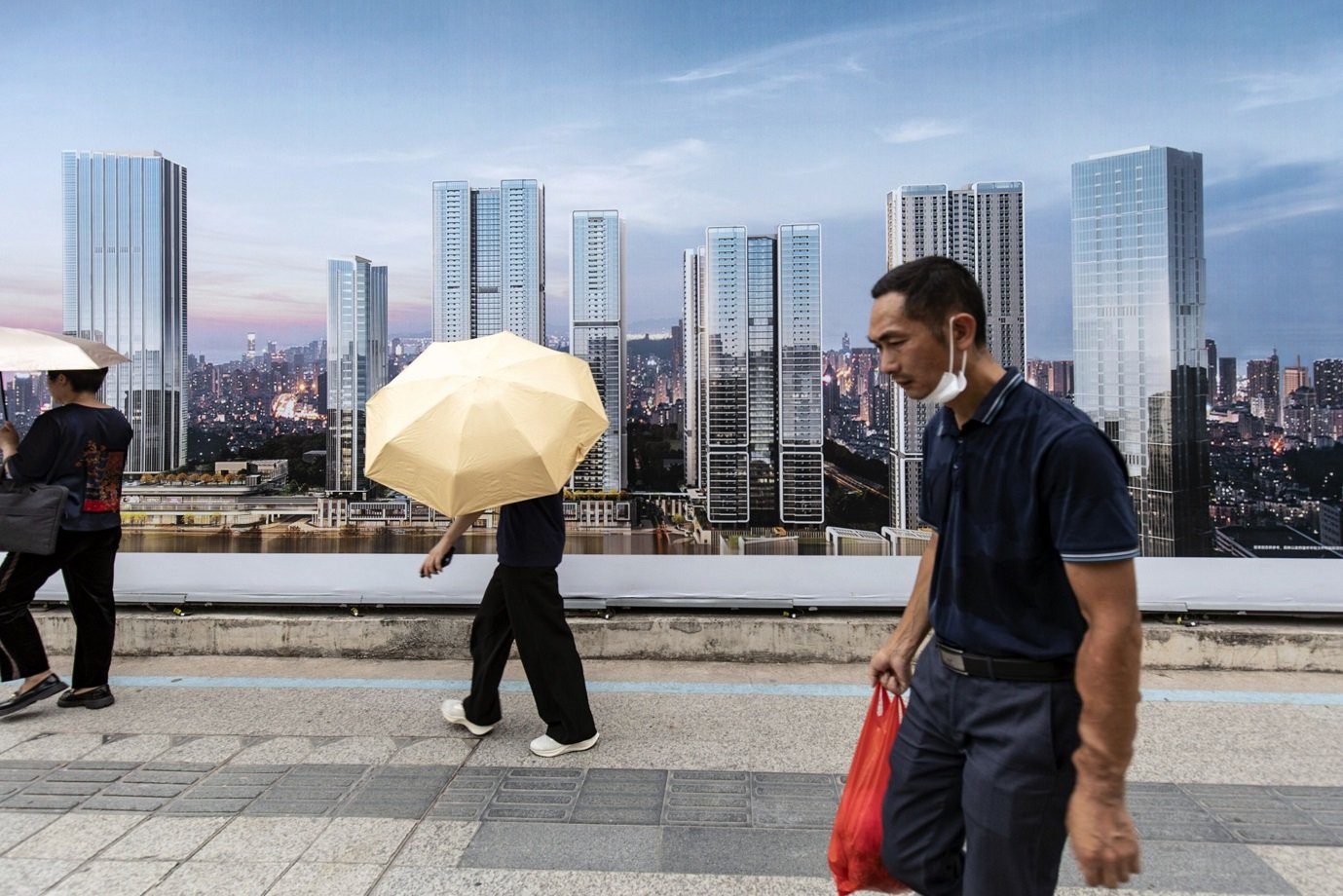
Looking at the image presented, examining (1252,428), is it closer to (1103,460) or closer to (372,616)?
(1103,460)

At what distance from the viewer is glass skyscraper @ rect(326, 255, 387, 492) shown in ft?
17.4

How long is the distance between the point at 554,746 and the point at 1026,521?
2.72m

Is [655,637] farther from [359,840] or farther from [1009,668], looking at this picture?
[1009,668]

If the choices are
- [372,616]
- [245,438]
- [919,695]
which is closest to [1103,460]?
[919,695]

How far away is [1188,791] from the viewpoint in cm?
330

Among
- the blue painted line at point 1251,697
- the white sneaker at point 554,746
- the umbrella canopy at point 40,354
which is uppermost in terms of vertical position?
the umbrella canopy at point 40,354

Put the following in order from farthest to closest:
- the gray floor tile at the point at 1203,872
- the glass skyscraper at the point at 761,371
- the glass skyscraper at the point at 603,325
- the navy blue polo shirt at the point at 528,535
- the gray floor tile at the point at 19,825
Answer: the glass skyscraper at the point at 603,325 < the glass skyscraper at the point at 761,371 < the navy blue polo shirt at the point at 528,535 < the gray floor tile at the point at 19,825 < the gray floor tile at the point at 1203,872

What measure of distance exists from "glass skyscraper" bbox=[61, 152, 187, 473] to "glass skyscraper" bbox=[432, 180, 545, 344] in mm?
1793

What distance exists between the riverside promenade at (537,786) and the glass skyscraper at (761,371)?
82cm

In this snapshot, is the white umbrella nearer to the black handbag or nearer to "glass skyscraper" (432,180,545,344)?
the black handbag

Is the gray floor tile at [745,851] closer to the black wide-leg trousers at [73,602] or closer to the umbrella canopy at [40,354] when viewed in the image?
the black wide-leg trousers at [73,602]

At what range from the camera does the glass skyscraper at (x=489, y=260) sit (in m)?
5.16

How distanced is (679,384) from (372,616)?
248cm

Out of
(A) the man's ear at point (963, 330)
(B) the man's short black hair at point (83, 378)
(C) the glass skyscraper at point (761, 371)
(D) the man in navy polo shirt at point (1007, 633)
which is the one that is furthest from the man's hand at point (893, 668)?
(B) the man's short black hair at point (83, 378)
